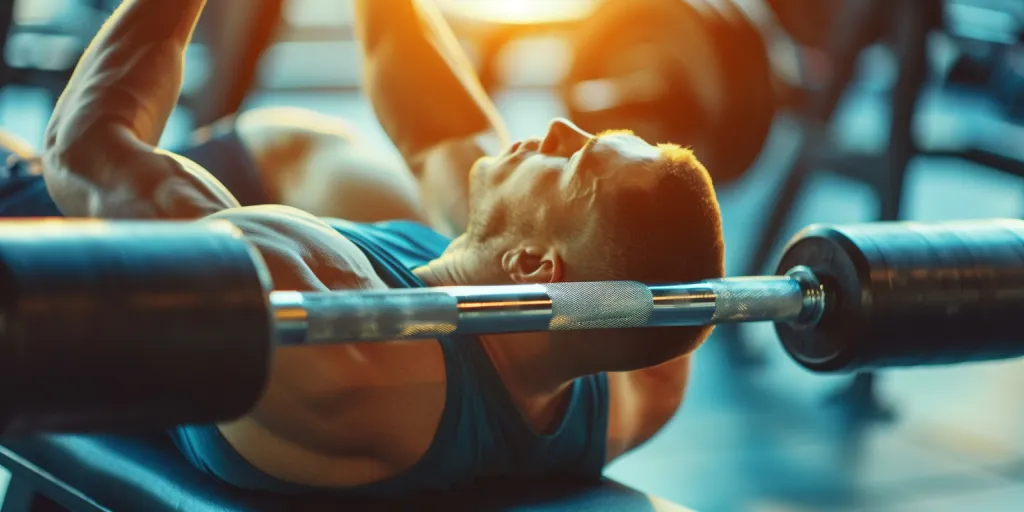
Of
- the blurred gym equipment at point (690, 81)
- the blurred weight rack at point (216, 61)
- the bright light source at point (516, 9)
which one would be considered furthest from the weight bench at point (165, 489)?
the bright light source at point (516, 9)

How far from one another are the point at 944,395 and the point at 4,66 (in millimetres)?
2024

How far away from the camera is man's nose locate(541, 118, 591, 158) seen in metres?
1.02

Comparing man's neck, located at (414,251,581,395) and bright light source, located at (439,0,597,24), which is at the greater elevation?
bright light source, located at (439,0,597,24)

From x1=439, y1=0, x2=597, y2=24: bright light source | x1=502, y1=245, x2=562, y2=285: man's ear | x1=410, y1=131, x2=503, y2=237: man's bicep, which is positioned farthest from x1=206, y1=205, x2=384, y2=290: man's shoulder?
x1=439, y1=0, x2=597, y2=24: bright light source

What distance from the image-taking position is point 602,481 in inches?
45.3

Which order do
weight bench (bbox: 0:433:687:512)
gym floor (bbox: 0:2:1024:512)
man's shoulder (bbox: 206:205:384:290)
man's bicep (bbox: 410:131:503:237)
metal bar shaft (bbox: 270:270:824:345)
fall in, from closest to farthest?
metal bar shaft (bbox: 270:270:824:345)
man's shoulder (bbox: 206:205:384:290)
weight bench (bbox: 0:433:687:512)
man's bicep (bbox: 410:131:503:237)
gym floor (bbox: 0:2:1024:512)

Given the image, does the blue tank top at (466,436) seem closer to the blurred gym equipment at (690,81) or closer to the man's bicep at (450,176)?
the man's bicep at (450,176)

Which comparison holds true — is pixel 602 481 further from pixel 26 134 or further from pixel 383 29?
pixel 26 134

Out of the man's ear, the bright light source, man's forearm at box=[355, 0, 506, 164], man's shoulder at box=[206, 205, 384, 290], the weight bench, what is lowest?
the weight bench

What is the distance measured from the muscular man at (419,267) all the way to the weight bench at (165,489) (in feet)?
0.06

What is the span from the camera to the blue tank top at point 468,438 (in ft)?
3.33

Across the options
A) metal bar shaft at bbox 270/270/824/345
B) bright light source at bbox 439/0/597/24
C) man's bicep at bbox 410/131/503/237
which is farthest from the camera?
bright light source at bbox 439/0/597/24

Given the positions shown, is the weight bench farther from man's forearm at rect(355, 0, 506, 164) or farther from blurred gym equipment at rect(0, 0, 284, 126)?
blurred gym equipment at rect(0, 0, 284, 126)

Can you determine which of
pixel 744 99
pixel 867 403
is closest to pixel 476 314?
pixel 744 99
